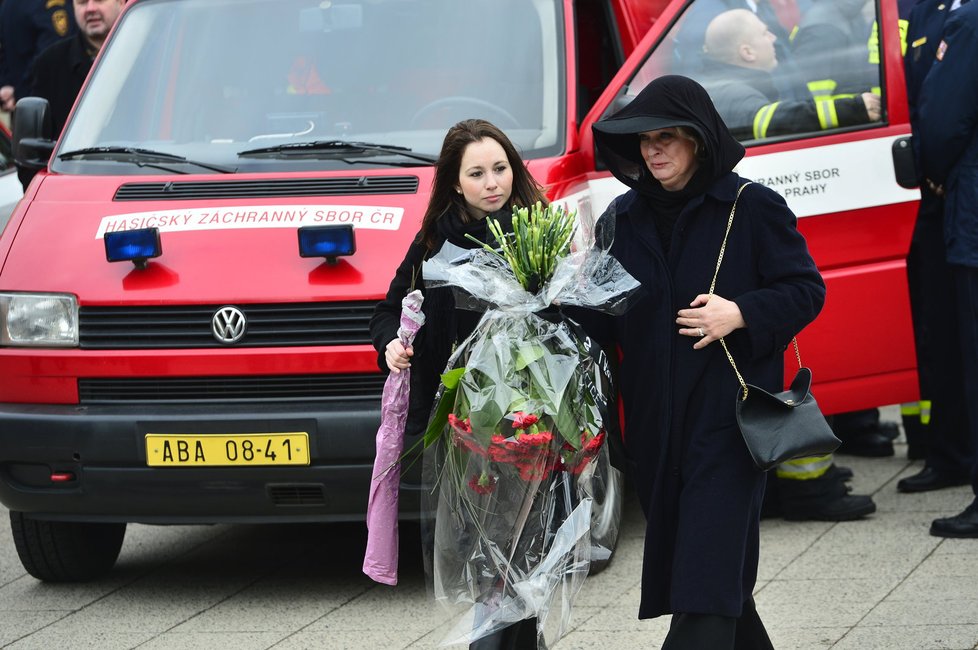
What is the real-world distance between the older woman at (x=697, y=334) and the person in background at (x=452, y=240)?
0.34 metres

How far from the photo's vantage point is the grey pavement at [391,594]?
4938mm

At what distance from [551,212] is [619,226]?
0.92 ft

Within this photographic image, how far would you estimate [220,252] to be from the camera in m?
5.32

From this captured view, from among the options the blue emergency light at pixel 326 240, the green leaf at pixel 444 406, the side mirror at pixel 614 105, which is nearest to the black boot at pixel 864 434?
the side mirror at pixel 614 105

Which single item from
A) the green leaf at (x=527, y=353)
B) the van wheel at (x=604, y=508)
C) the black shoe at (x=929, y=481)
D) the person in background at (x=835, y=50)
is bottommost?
the black shoe at (x=929, y=481)

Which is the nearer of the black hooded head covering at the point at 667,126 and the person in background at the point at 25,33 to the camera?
the black hooded head covering at the point at 667,126

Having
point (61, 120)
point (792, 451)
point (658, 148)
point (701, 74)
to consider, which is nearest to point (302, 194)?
point (701, 74)

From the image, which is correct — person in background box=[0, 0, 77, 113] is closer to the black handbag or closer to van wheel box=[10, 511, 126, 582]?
van wheel box=[10, 511, 126, 582]

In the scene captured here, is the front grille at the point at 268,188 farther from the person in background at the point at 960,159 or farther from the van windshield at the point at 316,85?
the person in background at the point at 960,159

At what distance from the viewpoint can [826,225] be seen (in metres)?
5.85

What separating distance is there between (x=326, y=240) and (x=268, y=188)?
53 centimetres

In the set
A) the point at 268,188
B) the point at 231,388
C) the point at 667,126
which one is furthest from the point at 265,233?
the point at 667,126

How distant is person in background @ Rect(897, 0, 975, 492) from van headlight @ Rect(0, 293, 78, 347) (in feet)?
11.5

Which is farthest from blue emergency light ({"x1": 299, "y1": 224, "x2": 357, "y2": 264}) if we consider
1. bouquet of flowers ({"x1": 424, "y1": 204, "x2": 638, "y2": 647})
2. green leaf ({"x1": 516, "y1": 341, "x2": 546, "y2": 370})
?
green leaf ({"x1": 516, "y1": 341, "x2": 546, "y2": 370})
